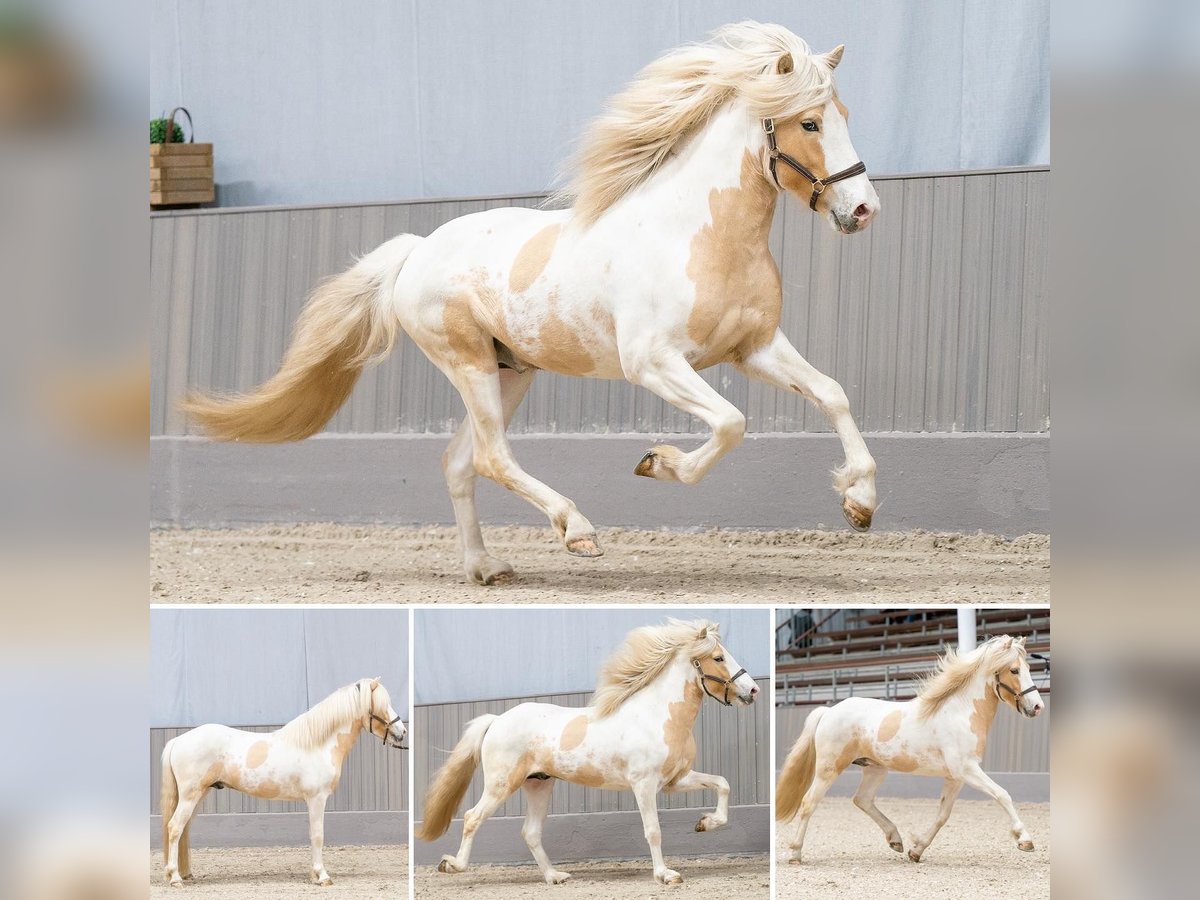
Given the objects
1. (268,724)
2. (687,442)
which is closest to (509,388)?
(268,724)

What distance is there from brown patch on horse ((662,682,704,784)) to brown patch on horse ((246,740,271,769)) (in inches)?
36.7

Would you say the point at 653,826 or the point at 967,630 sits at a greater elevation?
the point at 967,630

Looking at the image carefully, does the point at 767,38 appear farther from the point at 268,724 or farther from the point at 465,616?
the point at 268,724

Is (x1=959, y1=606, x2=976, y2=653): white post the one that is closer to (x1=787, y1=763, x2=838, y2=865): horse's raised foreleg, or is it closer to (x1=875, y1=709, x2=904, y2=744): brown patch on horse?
(x1=875, y1=709, x2=904, y2=744): brown patch on horse

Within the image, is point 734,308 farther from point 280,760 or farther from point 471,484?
point 280,760

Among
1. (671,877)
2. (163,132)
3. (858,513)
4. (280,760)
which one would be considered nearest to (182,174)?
(163,132)

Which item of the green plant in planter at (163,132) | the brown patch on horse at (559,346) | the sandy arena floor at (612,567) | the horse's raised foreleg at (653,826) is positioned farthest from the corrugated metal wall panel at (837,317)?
the horse's raised foreleg at (653,826)

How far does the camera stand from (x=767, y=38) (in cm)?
309

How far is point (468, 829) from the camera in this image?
108 inches

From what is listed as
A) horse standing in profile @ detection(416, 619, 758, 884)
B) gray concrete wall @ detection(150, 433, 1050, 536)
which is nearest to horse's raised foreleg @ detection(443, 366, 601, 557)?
horse standing in profile @ detection(416, 619, 758, 884)

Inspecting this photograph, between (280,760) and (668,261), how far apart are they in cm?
153

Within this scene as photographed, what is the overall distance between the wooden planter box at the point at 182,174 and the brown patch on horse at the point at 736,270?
356 cm

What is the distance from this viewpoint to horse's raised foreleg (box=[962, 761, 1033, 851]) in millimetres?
2549
